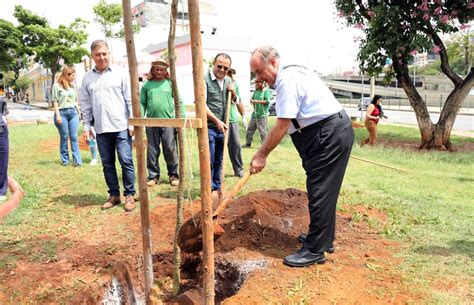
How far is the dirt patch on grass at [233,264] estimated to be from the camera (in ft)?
10.2

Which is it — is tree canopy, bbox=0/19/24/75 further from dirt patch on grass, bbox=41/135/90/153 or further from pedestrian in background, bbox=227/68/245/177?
pedestrian in background, bbox=227/68/245/177

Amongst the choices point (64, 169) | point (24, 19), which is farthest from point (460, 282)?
point (24, 19)

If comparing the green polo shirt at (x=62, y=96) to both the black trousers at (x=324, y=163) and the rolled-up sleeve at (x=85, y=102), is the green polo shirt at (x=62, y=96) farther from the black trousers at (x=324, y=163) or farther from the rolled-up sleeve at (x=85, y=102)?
the black trousers at (x=324, y=163)

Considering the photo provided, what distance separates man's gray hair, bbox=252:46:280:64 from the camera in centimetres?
338

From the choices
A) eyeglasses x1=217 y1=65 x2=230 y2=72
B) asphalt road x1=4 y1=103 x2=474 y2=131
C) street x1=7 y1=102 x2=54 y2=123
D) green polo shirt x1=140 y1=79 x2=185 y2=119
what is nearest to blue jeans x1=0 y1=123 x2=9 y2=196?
green polo shirt x1=140 y1=79 x2=185 y2=119

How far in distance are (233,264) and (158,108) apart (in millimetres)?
2933

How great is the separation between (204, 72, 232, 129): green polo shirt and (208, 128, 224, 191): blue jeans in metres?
0.30

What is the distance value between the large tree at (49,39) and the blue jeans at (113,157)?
95.3ft

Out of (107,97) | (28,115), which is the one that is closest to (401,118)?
(28,115)

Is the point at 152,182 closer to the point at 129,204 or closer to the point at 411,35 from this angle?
the point at 129,204

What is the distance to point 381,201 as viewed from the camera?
5.55 metres

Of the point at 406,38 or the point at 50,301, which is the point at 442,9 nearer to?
the point at 406,38

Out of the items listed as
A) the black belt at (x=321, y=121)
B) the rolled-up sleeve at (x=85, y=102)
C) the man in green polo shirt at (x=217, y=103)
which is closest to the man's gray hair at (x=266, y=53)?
the black belt at (x=321, y=121)

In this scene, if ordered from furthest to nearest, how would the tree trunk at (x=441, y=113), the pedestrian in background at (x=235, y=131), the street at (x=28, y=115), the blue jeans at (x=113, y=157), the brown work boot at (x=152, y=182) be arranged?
1. the street at (x=28, y=115)
2. the tree trunk at (x=441, y=113)
3. the brown work boot at (x=152, y=182)
4. the pedestrian in background at (x=235, y=131)
5. the blue jeans at (x=113, y=157)
